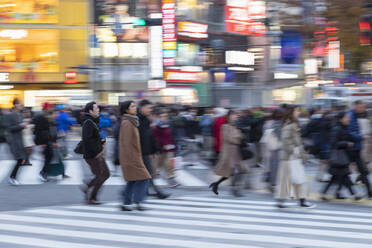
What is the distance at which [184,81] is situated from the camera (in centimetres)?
4538

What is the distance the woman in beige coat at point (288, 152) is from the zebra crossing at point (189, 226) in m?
0.30

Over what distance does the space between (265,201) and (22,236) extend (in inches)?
176

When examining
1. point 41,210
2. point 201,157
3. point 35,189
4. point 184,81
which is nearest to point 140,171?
point 41,210

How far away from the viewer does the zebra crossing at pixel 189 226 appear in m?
6.97

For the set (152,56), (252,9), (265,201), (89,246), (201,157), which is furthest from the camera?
(252,9)

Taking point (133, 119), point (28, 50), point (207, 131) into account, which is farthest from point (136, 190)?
point (28, 50)

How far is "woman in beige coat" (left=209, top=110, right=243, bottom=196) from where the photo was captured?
10734 mm

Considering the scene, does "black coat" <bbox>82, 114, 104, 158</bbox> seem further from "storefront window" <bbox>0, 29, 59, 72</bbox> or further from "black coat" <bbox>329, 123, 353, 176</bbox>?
"storefront window" <bbox>0, 29, 59, 72</bbox>

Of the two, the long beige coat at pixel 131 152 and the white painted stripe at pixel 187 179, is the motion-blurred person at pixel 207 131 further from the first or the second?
the long beige coat at pixel 131 152

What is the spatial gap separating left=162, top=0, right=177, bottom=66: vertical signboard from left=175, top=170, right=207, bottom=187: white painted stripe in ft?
88.6

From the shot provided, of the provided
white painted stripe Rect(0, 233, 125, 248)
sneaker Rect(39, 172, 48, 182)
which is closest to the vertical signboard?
sneaker Rect(39, 172, 48, 182)

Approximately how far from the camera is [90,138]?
9.59 m

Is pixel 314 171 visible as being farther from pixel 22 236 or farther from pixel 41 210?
pixel 22 236

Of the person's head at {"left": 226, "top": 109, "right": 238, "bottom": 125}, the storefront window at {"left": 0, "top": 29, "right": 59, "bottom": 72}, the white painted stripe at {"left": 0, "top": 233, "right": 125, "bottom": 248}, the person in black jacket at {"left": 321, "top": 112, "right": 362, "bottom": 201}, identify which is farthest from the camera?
the storefront window at {"left": 0, "top": 29, "right": 59, "bottom": 72}
